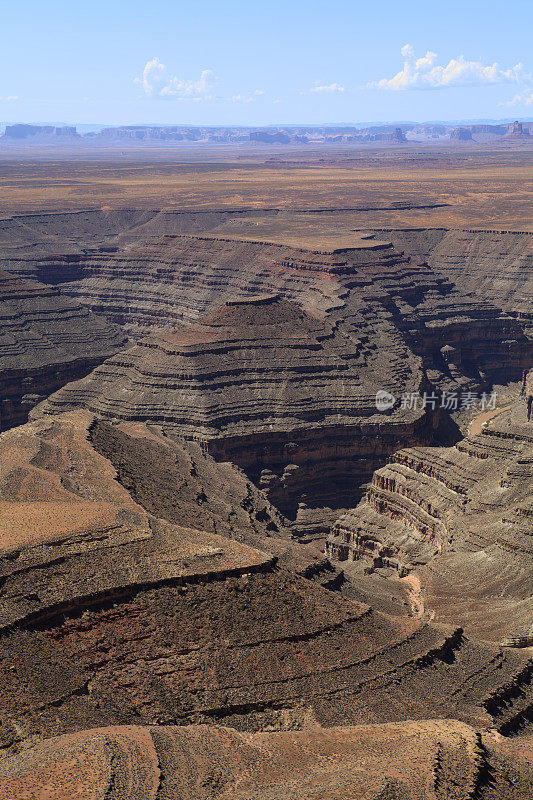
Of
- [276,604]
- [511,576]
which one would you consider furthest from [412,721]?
[511,576]

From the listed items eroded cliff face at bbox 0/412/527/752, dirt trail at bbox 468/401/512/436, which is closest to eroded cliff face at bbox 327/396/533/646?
eroded cliff face at bbox 0/412/527/752

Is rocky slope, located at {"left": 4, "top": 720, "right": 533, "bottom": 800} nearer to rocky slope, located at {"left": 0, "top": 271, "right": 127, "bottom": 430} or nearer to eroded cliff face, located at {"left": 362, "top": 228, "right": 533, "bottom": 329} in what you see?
rocky slope, located at {"left": 0, "top": 271, "right": 127, "bottom": 430}

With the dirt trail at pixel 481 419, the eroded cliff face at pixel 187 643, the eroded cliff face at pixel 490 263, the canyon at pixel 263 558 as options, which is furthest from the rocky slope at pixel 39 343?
the eroded cliff face at pixel 187 643

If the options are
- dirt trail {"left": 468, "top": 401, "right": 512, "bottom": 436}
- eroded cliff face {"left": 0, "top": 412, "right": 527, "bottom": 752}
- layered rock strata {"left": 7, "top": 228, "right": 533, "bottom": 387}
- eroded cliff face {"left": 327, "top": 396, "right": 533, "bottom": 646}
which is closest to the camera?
eroded cliff face {"left": 0, "top": 412, "right": 527, "bottom": 752}

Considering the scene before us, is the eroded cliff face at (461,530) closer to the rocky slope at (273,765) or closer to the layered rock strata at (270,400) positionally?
the layered rock strata at (270,400)

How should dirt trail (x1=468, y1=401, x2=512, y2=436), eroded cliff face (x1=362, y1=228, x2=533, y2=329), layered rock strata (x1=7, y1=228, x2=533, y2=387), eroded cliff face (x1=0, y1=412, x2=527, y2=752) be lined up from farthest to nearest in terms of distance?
1. eroded cliff face (x1=362, y1=228, x2=533, y2=329)
2. layered rock strata (x1=7, y1=228, x2=533, y2=387)
3. dirt trail (x1=468, y1=401, x2=512, y2=436)
4. eroded cliff face (x1=0, y1=412, x2=527, y2=752)

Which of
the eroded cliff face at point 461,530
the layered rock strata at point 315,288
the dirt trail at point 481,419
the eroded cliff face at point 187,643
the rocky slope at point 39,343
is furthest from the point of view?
the layered rock strata at point 315,288
